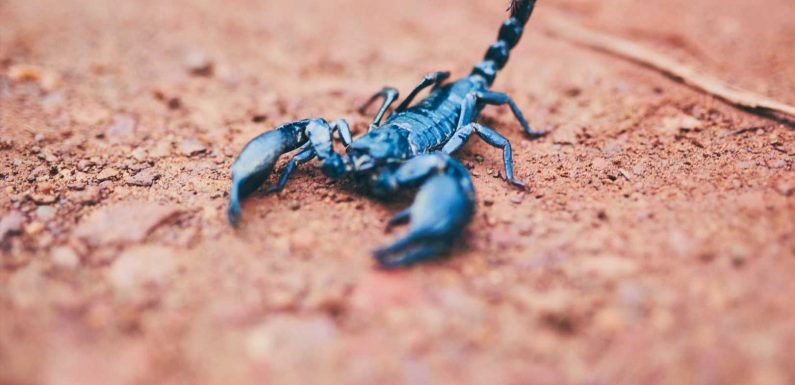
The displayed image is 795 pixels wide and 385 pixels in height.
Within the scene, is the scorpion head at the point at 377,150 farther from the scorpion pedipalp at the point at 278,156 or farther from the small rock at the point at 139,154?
the small rock at the point at 139,154

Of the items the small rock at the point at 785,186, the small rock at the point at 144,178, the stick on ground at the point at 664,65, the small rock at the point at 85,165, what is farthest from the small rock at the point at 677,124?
the small rock at the point at 85,165

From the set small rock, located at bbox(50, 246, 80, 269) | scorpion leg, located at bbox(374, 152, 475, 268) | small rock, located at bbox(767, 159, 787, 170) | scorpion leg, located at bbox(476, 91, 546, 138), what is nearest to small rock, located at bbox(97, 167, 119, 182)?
small rock, located at bbox(50, 246, 80, 269)

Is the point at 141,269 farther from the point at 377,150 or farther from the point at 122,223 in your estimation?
the point at 377,150

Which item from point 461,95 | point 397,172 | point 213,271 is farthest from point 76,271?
point 461,95

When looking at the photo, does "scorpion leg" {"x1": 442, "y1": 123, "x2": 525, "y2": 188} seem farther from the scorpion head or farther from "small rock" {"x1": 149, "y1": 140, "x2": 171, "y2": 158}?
"small rock" {"x1": 149, "y1": 140, "x2": 171, "y2": 158}

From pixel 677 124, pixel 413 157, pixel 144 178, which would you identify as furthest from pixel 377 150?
pixel 677 124

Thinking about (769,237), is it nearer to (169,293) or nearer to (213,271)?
(213,271)
